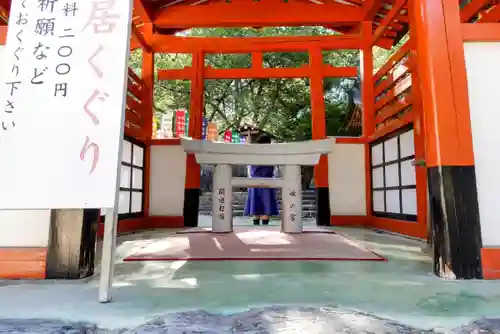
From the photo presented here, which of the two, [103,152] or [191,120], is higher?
[191,120]

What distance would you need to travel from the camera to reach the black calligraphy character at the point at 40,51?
4.64 feet

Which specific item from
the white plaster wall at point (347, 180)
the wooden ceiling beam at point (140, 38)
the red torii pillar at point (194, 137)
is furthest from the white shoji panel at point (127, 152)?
the white plaster wall at point (347, 180)

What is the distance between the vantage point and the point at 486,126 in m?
1.78

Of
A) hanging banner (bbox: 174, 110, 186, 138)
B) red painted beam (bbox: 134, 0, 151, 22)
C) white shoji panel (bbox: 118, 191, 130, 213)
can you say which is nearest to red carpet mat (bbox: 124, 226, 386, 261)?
white shoji panel (bbox: 118, 191, 130, 213)

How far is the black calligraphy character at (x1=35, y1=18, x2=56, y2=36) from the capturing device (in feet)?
4.69

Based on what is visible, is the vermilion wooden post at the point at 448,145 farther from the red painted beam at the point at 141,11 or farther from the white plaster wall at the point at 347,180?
the red painted beam at the point at 141,11

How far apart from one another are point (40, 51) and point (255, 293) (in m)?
1.37

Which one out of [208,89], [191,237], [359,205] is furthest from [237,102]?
[191,237]

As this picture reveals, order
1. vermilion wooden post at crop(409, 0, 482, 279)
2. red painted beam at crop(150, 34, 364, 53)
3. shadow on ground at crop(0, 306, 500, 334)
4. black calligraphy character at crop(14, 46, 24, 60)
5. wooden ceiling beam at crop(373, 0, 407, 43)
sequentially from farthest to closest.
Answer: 1. red painted beam at crop(150, 34, 364, 53)
2. wooden ceiling beam at crop(373, 0, 407, 43)
3. vermilion wooden post at crop(409, 0, 482, 279)
4. black calligraphy character at crop(14, 46, 24, 60)
5. shadow on ground at crop(0, 306, 500, 334)

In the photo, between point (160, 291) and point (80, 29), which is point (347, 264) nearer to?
point (160, 291)

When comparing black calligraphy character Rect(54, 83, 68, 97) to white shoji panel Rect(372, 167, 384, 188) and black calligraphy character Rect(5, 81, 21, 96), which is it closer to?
black calligraphy character Rect(5, 81, 21, 96)

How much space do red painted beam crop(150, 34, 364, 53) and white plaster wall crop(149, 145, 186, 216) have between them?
1.64 meters

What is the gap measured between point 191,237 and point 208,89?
9.49 metres

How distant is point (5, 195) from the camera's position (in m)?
1.32
